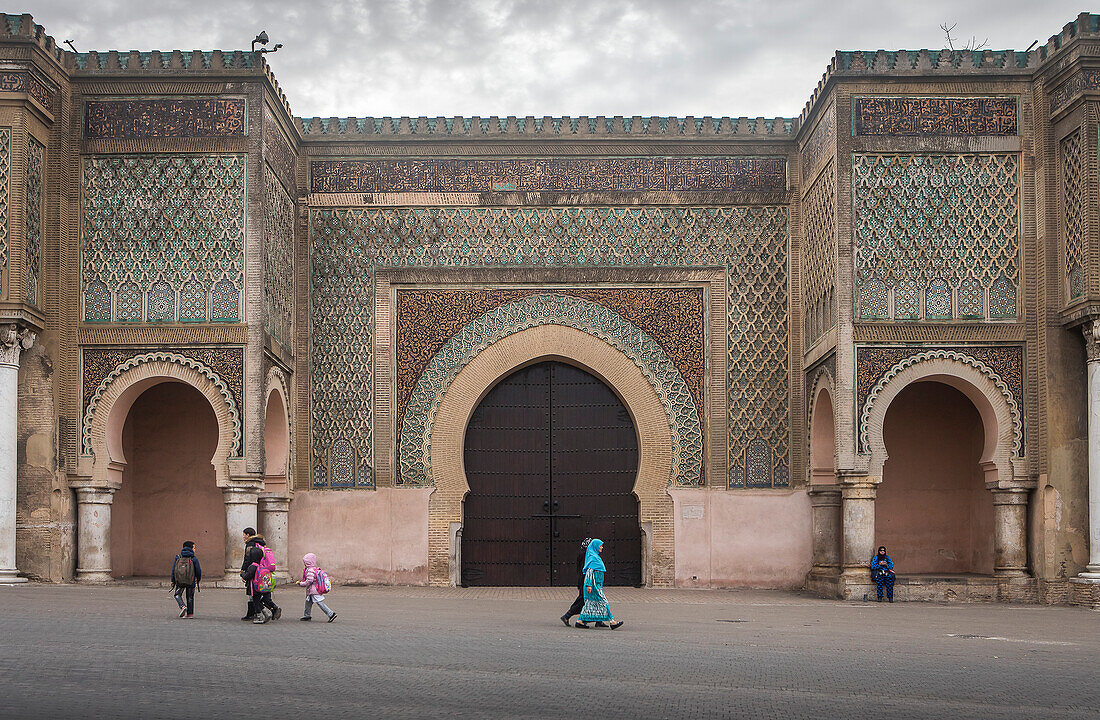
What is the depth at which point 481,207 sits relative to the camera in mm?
15500

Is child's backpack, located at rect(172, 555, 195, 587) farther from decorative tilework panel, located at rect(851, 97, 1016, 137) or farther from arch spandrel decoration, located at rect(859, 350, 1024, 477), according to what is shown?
decorative tilework panel, located at rect(851, 97, 1016, 137)

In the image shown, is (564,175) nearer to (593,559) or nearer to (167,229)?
(167,229)

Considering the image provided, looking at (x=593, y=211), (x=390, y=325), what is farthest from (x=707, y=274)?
(x=390, y=325)

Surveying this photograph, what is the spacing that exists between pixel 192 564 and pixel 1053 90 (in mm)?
9449

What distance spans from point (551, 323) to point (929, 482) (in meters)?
4.65

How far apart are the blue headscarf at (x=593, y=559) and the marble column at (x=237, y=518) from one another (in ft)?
14.4

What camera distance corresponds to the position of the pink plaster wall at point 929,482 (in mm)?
15391

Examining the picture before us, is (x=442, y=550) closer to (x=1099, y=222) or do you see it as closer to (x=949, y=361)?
(x=949, y=361)

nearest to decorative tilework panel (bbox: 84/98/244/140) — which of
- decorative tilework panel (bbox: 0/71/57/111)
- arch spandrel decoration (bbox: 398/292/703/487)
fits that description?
decorative tilework panel (bbox: 0/71/57/111)

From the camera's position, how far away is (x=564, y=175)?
1561cm

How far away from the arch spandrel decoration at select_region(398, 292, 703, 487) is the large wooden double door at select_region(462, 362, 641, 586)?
0.54m

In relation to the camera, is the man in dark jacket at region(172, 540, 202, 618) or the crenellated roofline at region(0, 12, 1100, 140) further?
the crenellated roofline at region(0, 12, 1100, 140)

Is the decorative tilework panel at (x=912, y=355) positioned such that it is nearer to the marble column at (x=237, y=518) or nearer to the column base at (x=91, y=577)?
the marble column at (x=237, y=518)

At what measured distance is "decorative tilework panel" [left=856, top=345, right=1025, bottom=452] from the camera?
535 inches
